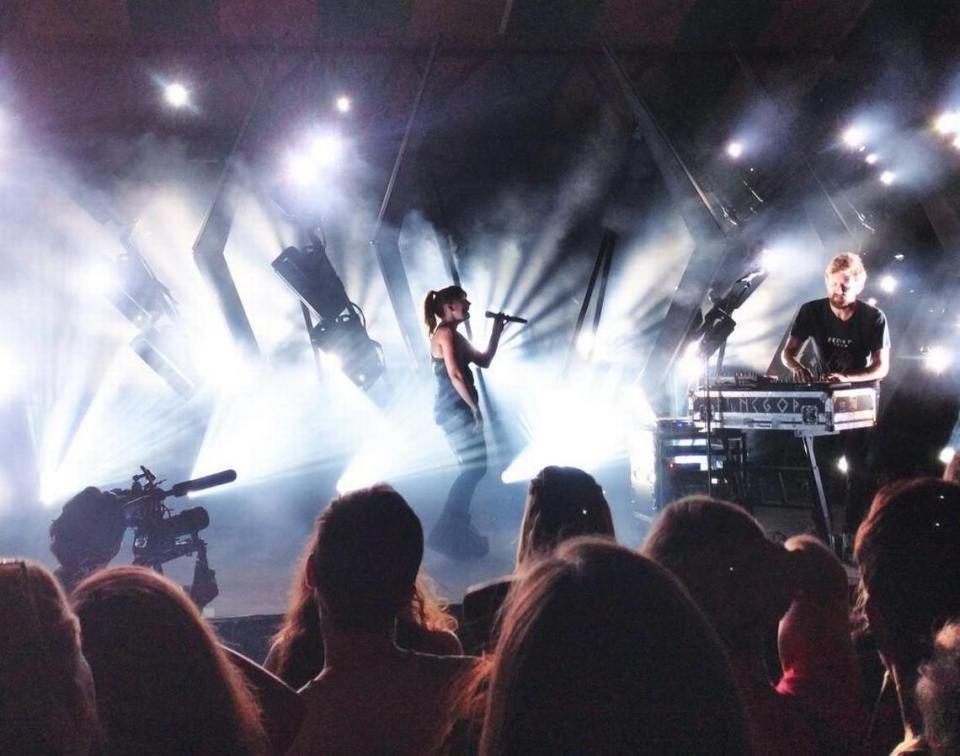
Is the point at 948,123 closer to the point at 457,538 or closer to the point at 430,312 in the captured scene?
the point at 430,312

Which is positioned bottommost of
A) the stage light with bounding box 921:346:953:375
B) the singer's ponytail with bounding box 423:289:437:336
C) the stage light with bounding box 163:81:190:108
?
the stage light with bounding box 921:346:953:375

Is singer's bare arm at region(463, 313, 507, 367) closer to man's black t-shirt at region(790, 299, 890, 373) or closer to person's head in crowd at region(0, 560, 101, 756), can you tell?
man's black t-shirt at region(790, 299, 890, 373)

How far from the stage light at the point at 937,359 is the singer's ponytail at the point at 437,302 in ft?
17.0

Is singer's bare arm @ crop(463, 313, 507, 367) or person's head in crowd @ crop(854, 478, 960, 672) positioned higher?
singer's bare arm @ crop(463, 313, 507, 367)

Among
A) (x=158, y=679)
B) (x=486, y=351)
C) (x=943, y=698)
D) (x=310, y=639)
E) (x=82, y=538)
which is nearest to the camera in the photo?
(x=943, y=698)

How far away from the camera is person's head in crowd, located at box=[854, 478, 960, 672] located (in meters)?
1.47

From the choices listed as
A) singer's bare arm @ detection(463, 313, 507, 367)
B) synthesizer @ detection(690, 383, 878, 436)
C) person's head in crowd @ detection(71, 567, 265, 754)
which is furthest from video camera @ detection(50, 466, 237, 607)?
synthesizer @ detection(690, 383, 878, 436)

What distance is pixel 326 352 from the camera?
7.77m

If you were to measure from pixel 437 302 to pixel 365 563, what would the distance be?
4373 mm

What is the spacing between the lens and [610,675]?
0.80 meters

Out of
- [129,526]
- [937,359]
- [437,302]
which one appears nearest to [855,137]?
[937,359]

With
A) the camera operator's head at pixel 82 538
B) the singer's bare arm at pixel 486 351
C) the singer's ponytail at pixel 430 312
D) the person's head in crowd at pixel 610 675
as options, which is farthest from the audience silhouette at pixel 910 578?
the singer's ponytail at pixel 430 312

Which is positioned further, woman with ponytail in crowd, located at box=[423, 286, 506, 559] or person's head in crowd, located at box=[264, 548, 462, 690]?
woman with ponytail in crowd, located at box=[423, 286, 506, 559]

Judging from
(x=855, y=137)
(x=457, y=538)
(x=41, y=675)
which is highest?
(x=855, y=137)
